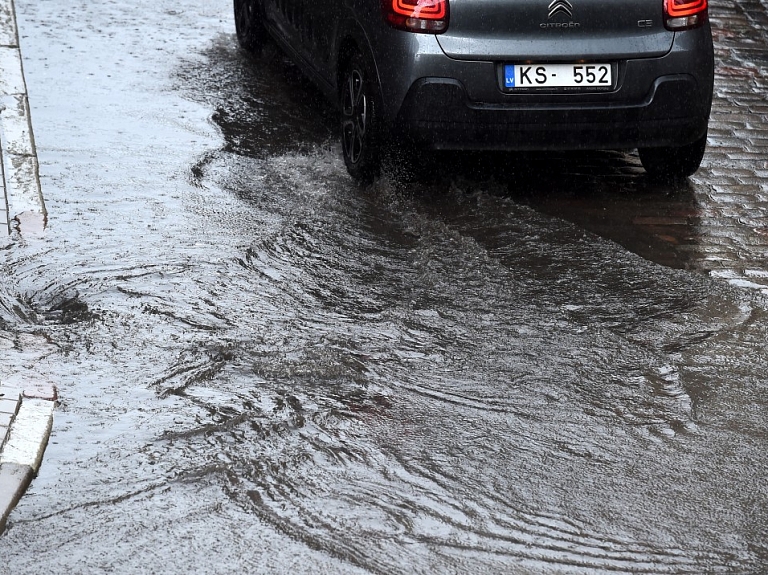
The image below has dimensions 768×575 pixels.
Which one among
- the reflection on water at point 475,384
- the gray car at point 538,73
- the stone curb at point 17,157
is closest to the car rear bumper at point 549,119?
the gray car at point 538,73

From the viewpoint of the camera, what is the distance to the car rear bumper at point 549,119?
266 inches

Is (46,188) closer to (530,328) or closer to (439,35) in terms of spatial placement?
(439,35)

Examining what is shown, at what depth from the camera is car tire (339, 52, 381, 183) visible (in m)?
7.14

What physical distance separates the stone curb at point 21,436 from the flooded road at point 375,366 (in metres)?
0.05

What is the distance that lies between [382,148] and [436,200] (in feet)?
1.51

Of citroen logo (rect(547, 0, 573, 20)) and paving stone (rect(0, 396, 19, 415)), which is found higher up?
citroen logo (rect(547, 0, 573, 20))

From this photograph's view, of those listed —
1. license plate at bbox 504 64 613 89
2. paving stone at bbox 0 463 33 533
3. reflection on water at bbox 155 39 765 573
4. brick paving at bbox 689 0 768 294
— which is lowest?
brick paving at bbox 689 0 768 294

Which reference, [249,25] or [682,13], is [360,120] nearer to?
[682,13]

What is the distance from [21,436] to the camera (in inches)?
162

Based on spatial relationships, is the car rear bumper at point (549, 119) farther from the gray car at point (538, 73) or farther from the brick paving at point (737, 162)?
the brick paving at point (737, 162)

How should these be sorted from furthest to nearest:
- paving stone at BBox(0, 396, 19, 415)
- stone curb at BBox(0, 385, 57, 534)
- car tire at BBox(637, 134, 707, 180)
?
1. car tire at BBox(637, 134, 707, 180)
2. paving stone at BBox(0, 396, 19, 415)
3. stone curb at BBox(0, 385, 57, 534)

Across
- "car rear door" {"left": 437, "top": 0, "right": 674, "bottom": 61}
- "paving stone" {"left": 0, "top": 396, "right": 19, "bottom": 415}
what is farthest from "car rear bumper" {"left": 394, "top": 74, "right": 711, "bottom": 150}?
"paving stone" {"left": 0, "top": 396, "right": 19, "bottom": 415}

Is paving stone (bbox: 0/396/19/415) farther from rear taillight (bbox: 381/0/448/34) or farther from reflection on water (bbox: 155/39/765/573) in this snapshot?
rear taillight (bbox: 381/0/448/34)

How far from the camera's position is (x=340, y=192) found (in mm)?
7184
